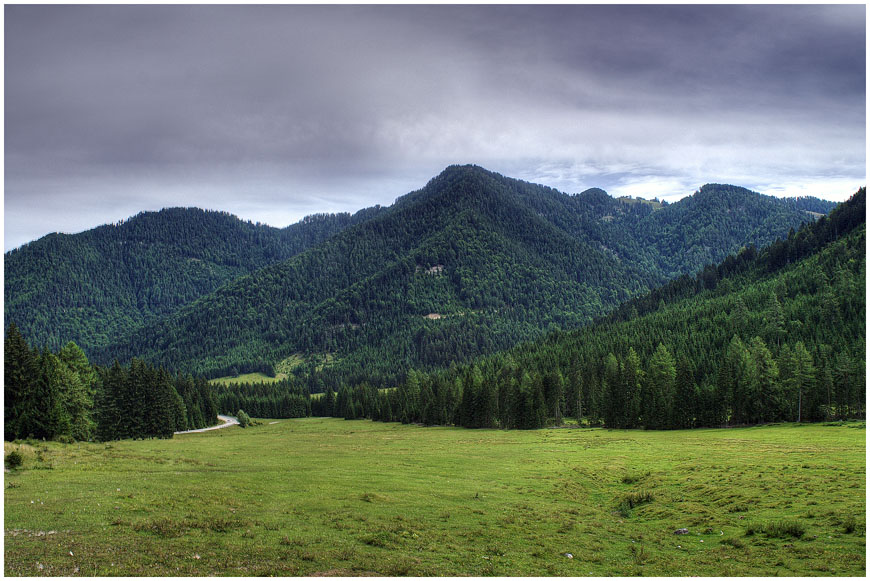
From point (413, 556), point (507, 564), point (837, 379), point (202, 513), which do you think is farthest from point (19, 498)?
point (837, 379)

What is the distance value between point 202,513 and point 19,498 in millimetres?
11715

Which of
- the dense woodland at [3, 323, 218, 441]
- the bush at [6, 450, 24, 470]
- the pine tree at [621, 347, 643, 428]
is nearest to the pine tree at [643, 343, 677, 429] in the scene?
the pine tree at [621, 347, 643, 428]

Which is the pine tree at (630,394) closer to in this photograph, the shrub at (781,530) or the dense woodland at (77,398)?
the shrub at (781,530)

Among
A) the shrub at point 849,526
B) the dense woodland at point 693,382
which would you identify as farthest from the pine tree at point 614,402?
the shrub at point 849,526

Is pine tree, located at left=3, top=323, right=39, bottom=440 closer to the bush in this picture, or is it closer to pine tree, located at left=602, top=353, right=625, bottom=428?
the bush

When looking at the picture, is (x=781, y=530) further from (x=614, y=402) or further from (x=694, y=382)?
(x=694, y=382)

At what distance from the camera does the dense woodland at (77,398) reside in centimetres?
6519

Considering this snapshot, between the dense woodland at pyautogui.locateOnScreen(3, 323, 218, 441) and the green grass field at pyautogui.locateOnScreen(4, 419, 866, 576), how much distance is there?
12.9m

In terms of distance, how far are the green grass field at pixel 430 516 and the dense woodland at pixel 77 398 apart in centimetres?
1295

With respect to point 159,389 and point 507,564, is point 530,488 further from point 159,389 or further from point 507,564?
point 159,389

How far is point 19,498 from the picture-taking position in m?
32.2

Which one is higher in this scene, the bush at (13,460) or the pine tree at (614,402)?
the bush at (13,460)

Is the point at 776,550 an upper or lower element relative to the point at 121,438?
upper

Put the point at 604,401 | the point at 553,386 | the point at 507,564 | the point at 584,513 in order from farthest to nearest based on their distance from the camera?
the point at 553,386, the point at 604,401, the point at 584,513, the point at 507,564
